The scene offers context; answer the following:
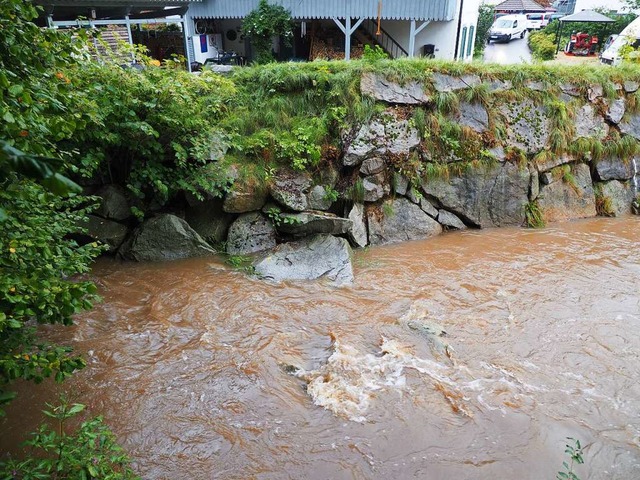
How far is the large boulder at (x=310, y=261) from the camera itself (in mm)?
7477

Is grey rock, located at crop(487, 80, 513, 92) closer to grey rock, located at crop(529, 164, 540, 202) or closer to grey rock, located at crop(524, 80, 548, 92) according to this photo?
grey rock, located at crop(524, 80, 548, 92)

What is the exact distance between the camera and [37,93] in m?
2.86

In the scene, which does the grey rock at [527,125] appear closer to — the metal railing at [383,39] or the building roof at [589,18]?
the metal railing at [383,39]

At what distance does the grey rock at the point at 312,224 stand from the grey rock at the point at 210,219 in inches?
38.0

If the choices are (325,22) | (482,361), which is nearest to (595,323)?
(482,361)

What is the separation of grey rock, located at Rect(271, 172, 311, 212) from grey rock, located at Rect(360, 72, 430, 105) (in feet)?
7.36

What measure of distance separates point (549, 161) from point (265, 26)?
32.0ft

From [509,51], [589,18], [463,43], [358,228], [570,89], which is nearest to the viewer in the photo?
Answer: [358,228]

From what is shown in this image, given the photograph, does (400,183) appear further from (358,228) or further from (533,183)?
(533,183)

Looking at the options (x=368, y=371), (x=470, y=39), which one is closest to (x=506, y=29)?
(x=470, y=39)

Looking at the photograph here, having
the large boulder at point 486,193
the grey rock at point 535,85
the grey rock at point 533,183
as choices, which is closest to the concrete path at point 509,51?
the grey rock at point 535,85

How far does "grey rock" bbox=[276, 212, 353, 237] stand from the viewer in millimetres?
8117

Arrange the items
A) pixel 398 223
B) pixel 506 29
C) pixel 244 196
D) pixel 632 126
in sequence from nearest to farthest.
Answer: pixel 244 196, pixel 398 223, pixel 632 126, pixel 506 29

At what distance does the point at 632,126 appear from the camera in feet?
35.0
